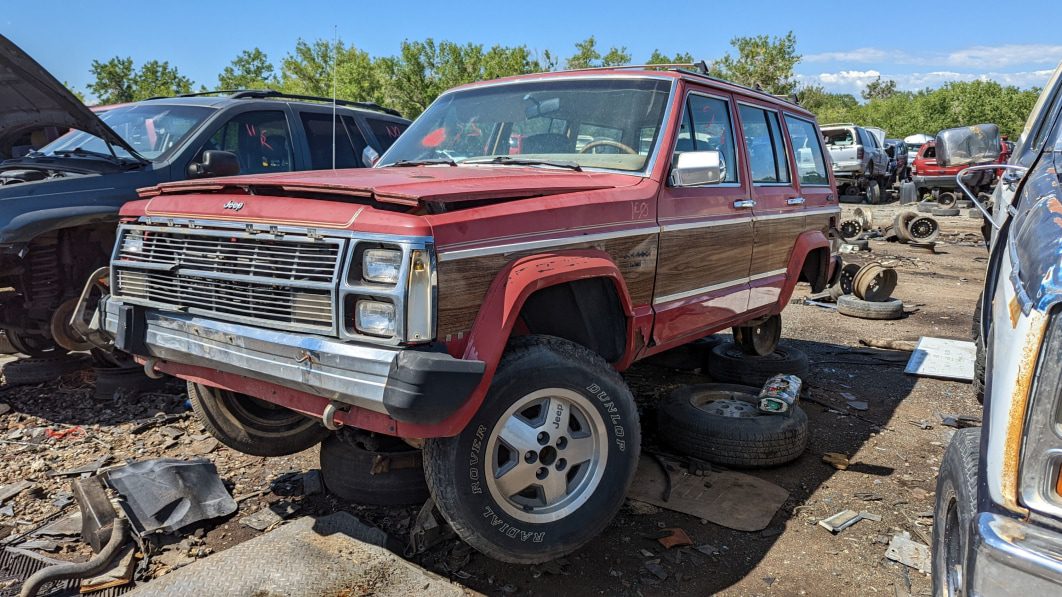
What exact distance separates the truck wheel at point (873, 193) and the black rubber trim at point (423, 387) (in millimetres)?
22027

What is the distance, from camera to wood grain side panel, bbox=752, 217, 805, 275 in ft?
14.7

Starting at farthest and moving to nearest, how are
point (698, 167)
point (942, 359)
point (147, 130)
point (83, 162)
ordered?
point (942, 359)
point (147, 130)
point (83, 162)
point (698, 167)

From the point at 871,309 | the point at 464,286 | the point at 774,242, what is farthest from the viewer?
the point at 871,309

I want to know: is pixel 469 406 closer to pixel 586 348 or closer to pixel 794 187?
pixel 586 348

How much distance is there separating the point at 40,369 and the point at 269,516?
321 centimetres

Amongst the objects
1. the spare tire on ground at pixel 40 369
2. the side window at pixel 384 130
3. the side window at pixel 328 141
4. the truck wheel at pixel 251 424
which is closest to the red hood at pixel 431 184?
the truck wheel at pixel 251 424

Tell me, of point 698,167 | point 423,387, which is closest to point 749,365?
point 698,167

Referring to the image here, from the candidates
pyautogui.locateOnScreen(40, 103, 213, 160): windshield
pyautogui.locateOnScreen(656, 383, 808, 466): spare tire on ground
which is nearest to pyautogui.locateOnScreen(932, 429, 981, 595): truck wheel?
pyautogui.locateOnScreen(656, 383, 808, 466): spare tire on ground

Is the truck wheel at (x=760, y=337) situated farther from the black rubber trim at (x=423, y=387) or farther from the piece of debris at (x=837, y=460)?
the black rubber trim at (x=423, y=387)

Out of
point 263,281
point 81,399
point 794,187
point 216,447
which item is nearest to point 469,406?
point 263,281

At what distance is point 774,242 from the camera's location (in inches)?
183

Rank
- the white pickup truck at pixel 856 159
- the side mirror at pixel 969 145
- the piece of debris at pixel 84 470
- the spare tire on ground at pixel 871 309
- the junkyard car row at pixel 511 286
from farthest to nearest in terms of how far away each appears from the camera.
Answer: the white pickup truck at pixel 856 159 < the spare tire on ground at pixel 871 309 < the piece of debris at pixel 84 470 < the side mirror at pixel 969 145 < the junkyard car row at pixel 511 286

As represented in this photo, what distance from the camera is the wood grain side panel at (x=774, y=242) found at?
4.47 m

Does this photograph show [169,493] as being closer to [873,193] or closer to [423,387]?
[423,387]
